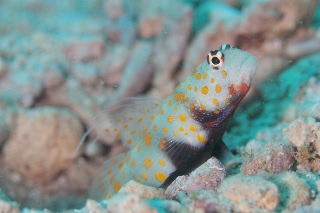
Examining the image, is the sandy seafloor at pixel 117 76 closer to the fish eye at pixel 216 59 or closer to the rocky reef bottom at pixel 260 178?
the rocky reef bottom at pixel 260 178

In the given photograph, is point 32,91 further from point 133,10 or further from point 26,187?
point 133,10

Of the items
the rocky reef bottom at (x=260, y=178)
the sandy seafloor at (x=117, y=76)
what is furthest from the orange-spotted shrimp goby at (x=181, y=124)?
the sandy seafloor at (x=117, y=76)

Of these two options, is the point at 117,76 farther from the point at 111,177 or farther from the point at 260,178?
the point at 260,178

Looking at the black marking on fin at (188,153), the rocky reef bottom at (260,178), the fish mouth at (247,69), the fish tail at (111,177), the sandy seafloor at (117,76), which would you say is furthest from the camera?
the sandy seafloor at (117,76)

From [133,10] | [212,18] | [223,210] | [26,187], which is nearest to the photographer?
[223,210]

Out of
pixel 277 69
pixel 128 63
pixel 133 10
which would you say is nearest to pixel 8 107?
pixel 128 63

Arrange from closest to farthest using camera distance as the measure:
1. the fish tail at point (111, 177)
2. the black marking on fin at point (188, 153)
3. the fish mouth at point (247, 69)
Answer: the fish mouth at point (247, 69)
the black marking on fin at point (188, 153)
the fish tail at point (111, 177)

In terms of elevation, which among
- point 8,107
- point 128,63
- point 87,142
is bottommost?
point 87,142

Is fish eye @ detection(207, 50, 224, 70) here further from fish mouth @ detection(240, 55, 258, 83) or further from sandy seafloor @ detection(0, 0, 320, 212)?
sandy seafloor @ detection(0, 0, 320, 212)
